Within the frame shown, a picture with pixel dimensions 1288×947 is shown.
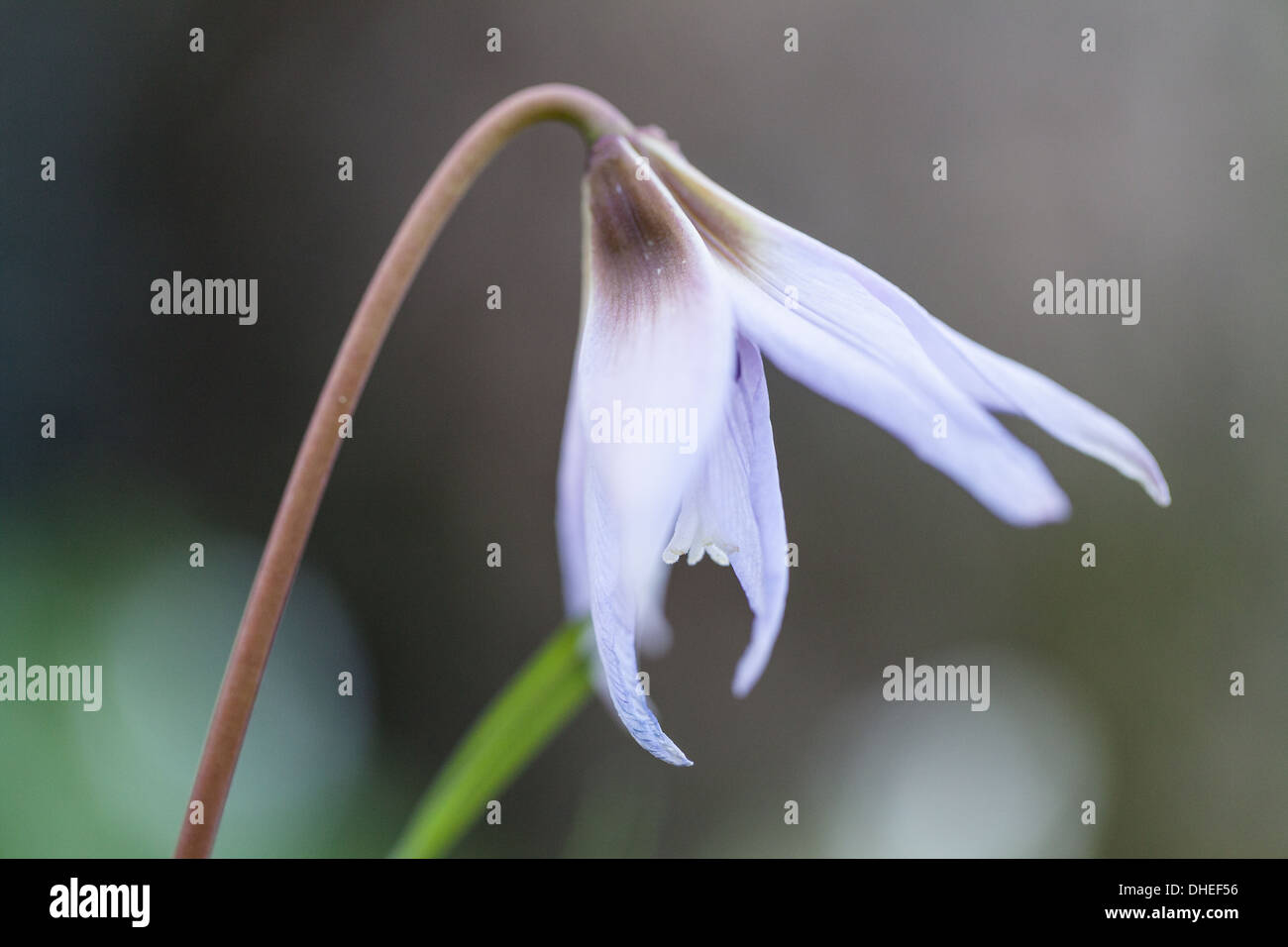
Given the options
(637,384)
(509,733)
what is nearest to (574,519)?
(509,733)

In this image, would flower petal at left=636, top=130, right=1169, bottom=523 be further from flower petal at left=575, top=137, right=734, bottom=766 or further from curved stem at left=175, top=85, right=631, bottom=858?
curved stem at left=175, top=85, right=631, bottom=858

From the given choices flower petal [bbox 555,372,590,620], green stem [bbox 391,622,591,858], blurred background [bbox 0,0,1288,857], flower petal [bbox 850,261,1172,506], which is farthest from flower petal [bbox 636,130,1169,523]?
blurred background [bbox 0,0,1288,857]

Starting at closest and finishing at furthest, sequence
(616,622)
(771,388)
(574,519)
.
A: (616,622), (574,519), (771,388)

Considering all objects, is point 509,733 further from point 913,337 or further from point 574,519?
point 913,337

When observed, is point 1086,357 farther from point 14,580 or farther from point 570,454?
point 14,580

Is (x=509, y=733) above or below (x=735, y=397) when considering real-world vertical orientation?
below

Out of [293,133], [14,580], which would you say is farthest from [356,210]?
[14,580]

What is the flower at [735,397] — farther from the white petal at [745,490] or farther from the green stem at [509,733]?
the green stem at [509,733]
